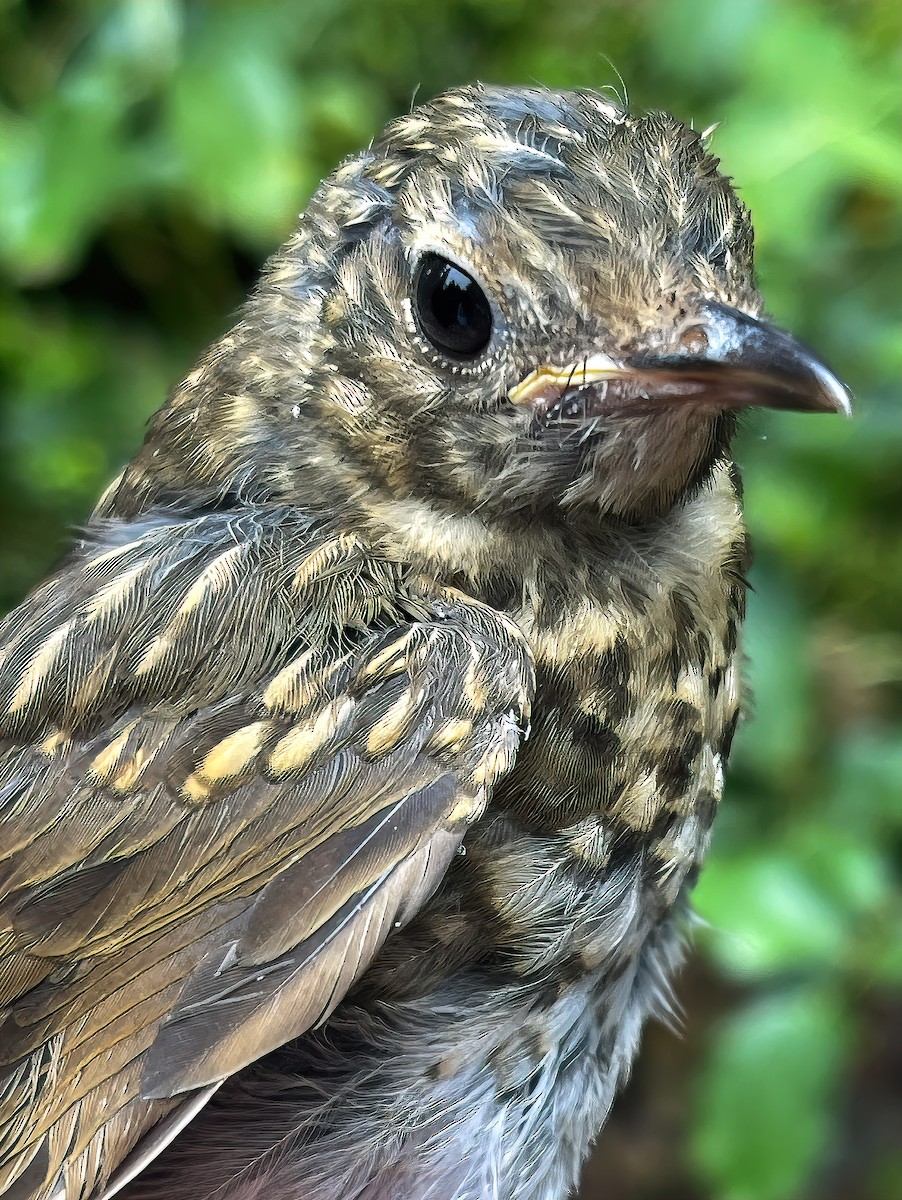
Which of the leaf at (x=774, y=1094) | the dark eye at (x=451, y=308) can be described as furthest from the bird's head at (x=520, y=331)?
the leaf at (x=774, y=1094)

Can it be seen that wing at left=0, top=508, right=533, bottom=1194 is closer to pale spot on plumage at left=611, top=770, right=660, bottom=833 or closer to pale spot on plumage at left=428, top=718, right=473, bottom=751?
pale spot on plumage at left=428, top=718, right=473, bottom=751

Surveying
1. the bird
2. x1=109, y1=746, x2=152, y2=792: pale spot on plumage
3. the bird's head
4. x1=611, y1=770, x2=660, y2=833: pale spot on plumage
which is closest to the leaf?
the bird

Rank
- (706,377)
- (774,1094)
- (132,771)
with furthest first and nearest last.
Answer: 1. (774,1094)
2. (132,771)
3. (706,377)

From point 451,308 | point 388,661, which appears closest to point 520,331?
point 451,308

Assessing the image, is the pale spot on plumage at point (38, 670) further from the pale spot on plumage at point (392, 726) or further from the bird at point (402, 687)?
the pale spot on plumage at point (392, 726)

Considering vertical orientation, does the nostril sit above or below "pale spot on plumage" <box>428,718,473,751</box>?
above

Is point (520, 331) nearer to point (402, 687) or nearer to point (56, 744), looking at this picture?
point (402, 687)

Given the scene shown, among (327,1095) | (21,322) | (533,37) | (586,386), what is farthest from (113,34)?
(327,1095)

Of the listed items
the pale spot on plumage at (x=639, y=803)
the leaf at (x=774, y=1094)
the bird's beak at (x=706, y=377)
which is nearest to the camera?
the bird's beak at (x=706, y=377)
